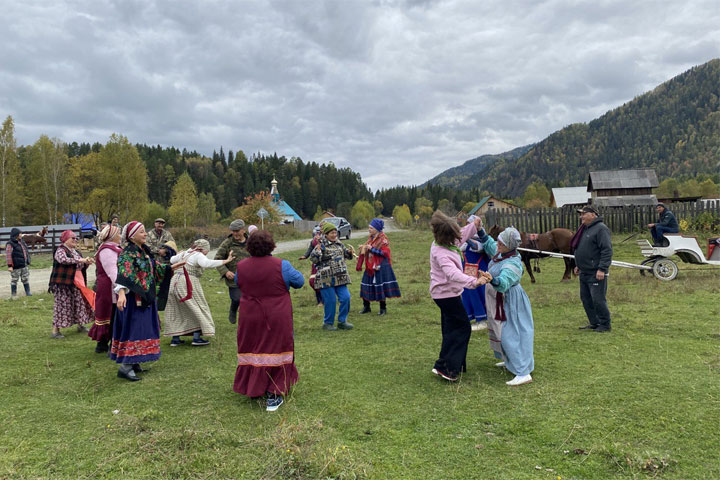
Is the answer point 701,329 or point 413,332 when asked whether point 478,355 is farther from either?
point 701,329

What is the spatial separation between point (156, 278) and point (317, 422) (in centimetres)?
291

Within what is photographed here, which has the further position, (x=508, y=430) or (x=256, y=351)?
(x=256, y=351)

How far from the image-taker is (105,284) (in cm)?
594

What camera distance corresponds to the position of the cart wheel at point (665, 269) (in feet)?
37.3

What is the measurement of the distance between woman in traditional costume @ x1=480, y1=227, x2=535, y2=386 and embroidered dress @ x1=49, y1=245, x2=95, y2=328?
6.47 m

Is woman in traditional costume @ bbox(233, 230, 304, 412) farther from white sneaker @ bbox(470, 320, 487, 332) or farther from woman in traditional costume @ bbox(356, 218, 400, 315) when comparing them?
woman in traditional costume @ bbox(356, 218, 400, 315)

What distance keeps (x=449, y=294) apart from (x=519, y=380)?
1140mm

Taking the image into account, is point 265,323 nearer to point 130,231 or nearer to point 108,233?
point 130,231

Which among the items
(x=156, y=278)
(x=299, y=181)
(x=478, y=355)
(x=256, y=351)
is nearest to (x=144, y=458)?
(x=256, y=351)

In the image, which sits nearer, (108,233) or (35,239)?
(108,233)

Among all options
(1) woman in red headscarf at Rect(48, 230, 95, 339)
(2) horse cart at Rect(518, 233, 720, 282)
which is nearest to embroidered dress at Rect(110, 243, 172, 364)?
(1) woman in red headscarf at Rect(48, 230, 95, 339)

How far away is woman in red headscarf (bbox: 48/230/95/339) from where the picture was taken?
7.23 m

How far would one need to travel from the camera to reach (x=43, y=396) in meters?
4.79

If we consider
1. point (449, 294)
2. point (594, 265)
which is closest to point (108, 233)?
point (449, 294)
